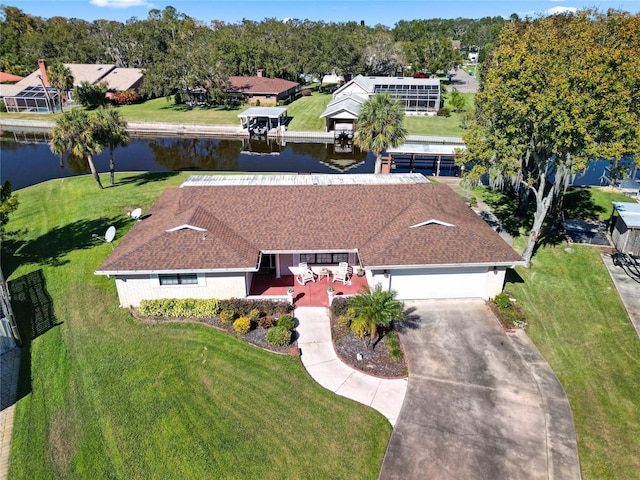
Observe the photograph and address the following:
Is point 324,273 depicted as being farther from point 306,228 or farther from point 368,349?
point 368,349

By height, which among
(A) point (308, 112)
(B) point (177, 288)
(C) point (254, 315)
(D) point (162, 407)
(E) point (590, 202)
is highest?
(A) point (308, 112)

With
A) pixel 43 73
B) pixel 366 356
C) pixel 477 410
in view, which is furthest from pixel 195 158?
pixel 43 73

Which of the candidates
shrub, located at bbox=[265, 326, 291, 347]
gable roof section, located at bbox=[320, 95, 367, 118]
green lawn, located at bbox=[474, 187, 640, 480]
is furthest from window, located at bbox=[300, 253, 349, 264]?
gable roof section, located at bbox=[320, 95, 367, 118]

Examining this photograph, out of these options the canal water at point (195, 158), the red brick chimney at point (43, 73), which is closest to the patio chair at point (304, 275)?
the canal water at point (195, 158)

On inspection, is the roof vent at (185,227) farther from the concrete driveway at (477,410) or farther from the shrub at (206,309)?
the concrete driveway at (477,410)

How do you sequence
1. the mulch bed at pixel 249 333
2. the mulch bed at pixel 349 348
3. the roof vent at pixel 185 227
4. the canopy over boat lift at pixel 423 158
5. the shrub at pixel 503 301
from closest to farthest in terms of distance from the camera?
the mulch bed at pixel 349 348 → the mulch bed at pixel 249 333 → the shrub at pixel 503 301 → the roof vent at pixel 185 227 → the canopy over boat lift at pixel 423 158
